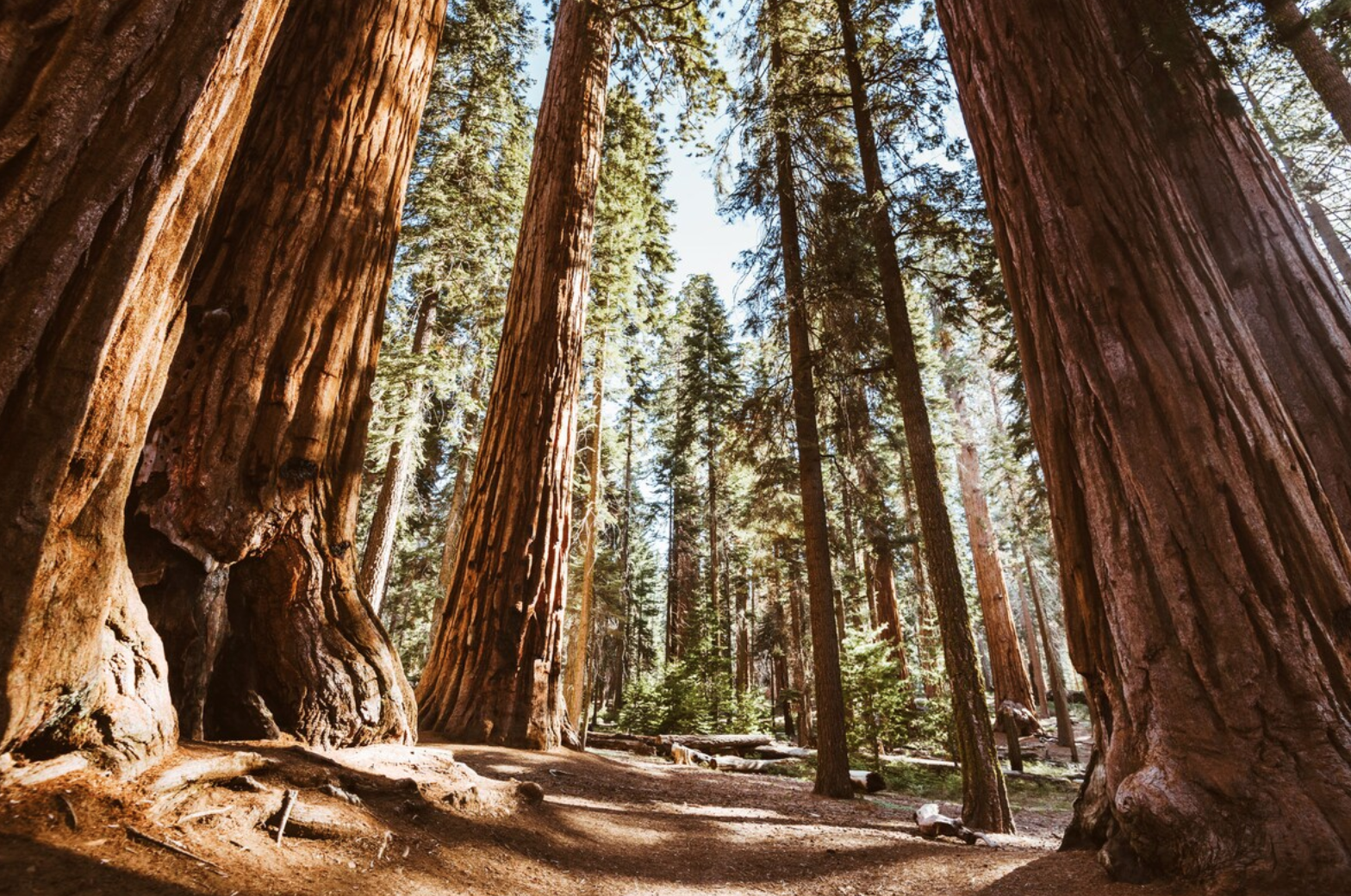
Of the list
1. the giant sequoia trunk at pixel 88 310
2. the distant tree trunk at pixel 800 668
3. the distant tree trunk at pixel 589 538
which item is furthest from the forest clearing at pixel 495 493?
the distant tree trunk at pixel 800 668

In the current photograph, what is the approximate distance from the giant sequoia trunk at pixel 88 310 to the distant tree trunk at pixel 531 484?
11.0ft

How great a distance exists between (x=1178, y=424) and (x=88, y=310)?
3.41 meters

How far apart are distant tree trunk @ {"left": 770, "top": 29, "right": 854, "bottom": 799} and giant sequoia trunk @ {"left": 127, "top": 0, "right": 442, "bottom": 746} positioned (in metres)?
5.62

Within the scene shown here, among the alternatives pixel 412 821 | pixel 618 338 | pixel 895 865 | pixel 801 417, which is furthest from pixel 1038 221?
pixel 618 338

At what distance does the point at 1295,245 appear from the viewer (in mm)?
3117

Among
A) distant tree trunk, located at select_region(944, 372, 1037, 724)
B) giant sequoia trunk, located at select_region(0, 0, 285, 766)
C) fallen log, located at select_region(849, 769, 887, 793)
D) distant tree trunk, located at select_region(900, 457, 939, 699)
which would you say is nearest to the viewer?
giant sequoia trunk, located at select_region(0, 0, 285, 766)

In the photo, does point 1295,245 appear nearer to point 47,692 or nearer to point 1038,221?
point 1038,221

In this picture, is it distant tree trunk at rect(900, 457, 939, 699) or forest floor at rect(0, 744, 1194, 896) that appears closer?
forest floor at rect(0, 744, 1194, 896)

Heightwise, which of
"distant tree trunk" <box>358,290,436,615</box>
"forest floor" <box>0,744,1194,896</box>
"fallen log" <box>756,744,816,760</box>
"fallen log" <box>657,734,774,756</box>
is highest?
"distant tree trunk" <box>358,290,436,615</box>

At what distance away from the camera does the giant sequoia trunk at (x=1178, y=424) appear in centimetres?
188

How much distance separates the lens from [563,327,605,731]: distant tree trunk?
13219 mm

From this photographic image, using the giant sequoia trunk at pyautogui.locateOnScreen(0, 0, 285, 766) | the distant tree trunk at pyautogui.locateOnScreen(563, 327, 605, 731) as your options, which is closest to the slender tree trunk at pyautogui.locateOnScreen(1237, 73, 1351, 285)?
the distant tree trunk at pyautogui.locateOnScreen(563, 327, 605, 731)

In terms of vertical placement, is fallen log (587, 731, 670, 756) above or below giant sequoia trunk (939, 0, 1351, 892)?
below

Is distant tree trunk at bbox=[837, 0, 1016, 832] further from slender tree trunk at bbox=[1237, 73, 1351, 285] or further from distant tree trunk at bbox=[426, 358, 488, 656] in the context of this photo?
slender tree trunk at bbox=[1237, 73, 1351, 285]
